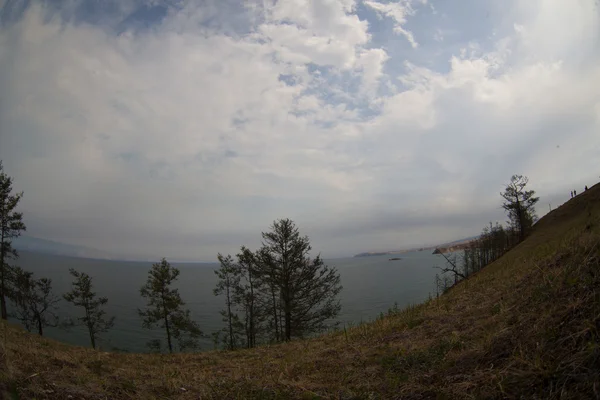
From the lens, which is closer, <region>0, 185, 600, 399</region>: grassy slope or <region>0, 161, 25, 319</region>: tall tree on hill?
<region>0, 185, 600, 399</region>: grassy slope

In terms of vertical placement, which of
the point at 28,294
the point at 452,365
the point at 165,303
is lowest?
the point at 165,303

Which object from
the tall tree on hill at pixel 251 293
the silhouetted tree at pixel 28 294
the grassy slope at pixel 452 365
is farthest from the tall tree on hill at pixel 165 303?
the grassy slope at pixel 452 365

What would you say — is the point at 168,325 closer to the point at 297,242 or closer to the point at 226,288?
the point at 226,288

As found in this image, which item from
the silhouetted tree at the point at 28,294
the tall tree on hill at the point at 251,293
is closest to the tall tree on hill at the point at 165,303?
the tall tree on hill at the point at 251,293


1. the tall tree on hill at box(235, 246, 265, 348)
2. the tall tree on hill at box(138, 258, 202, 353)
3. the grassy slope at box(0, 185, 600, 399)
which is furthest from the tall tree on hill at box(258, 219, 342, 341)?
the grassy slope at box(0, 185, 600, 399)

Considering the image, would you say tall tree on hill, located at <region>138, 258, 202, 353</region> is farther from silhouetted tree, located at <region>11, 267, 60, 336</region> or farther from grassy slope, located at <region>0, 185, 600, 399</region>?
grassy slope, located at <region>0, 185, 600, 399</region>

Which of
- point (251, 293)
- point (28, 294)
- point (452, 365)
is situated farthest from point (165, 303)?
point (452, 365)

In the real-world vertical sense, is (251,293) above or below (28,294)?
below

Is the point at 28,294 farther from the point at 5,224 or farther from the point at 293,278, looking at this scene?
the point at 293,278

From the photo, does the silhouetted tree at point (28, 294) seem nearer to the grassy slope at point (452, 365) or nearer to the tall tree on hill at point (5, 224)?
the tall tree on hill at point (5, 224)

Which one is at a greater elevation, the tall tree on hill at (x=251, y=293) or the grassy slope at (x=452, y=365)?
the grassy slope at (x=452, y=365)

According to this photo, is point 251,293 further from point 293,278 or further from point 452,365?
point 452,365

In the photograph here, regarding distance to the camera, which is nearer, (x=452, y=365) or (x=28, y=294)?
(x=452, y=365)

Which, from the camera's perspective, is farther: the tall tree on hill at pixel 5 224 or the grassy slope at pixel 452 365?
the tall tree on hill at pixel 5 224
